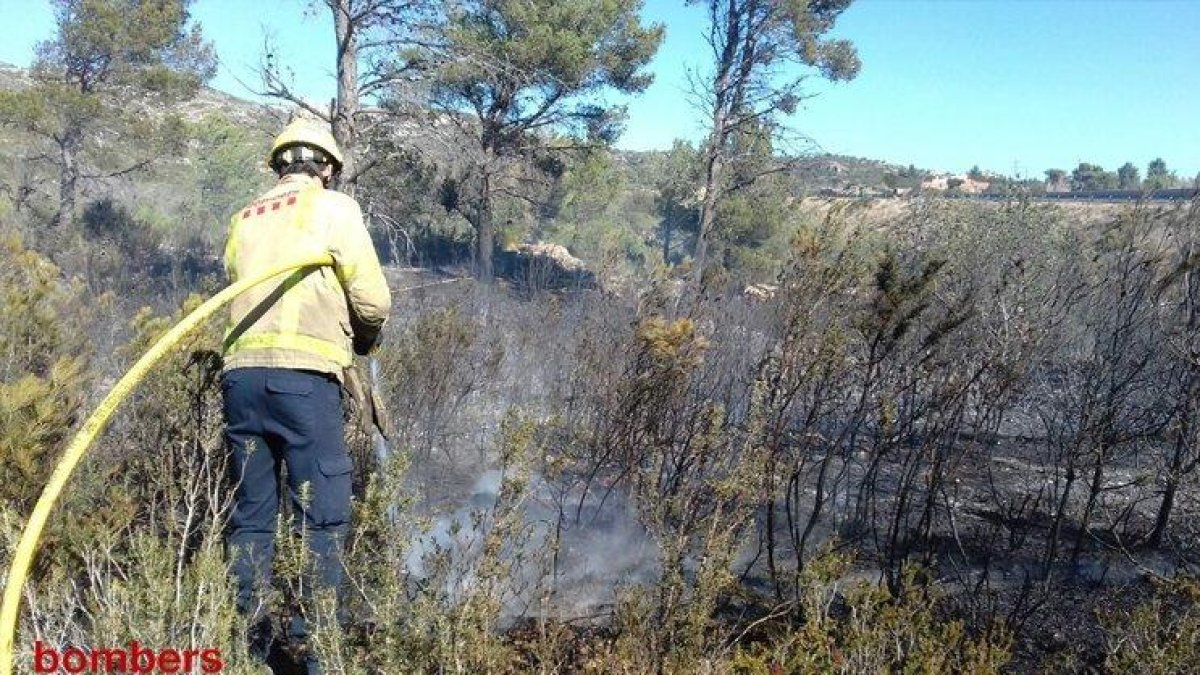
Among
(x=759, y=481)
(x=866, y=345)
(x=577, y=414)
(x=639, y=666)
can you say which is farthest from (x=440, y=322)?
(x=639, y=666)

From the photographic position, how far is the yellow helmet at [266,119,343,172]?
2.64 metres

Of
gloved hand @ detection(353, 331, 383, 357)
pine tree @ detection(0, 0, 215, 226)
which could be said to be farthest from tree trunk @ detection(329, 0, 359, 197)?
pine tree @ detection(0, 0, 215, 226)

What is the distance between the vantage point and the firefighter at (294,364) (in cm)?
244

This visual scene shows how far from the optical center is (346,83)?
7.11 meters

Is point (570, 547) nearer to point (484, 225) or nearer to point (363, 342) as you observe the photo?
point (363, 342)

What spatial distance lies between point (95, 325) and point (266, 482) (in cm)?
667

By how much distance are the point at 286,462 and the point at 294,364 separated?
1.09ft

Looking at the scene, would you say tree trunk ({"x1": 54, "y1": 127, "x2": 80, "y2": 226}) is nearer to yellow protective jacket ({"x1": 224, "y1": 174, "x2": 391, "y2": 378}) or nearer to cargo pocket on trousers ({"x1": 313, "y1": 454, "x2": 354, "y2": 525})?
yellow protective jacket ({"x1": 224, "y1": 174, "x2": 391, "y2": 378})

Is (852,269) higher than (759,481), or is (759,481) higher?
(852,269)

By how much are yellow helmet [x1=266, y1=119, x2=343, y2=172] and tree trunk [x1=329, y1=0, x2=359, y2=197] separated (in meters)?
4.41

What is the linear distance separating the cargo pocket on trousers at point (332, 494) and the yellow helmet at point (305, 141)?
1.04m

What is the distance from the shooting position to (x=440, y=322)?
19.4 ft

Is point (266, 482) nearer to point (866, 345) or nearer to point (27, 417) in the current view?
point (27, 417)

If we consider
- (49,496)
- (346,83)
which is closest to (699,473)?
(49,496)
